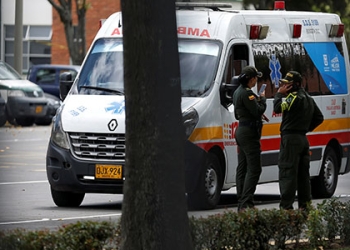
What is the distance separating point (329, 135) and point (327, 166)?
0.46m

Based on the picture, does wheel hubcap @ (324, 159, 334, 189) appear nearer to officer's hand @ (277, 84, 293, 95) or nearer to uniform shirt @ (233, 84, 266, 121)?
uniform shirt @ (233, 84, 266, 121)

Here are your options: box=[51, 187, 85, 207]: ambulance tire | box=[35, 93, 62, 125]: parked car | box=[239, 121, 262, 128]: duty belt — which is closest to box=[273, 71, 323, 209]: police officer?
box=[239, 121, 262, 128]: duty belt

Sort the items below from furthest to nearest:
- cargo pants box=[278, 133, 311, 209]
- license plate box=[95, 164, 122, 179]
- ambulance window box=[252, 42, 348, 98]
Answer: ambulance window box=[252, 42, 348, 98] → license plate box=[95, 164, 122, 179] → cargo pants box=[278, 133, 311, 209]

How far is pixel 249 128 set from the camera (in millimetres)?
11930

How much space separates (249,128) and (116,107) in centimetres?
190

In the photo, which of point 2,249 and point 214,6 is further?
point 214,6

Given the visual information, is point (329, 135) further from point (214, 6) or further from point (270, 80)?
point (214, 6)

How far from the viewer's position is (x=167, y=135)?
23.2 ft

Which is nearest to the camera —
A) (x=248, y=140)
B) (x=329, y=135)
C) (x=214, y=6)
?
(x=248, y=140)

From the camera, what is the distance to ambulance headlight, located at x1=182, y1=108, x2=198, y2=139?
42.2 ft

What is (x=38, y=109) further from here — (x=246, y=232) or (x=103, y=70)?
(x=246, y=232)

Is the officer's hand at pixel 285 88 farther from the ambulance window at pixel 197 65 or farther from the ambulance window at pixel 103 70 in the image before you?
the ambulance window at pixel 103 70

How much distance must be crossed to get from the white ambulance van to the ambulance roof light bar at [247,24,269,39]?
0.01 meters

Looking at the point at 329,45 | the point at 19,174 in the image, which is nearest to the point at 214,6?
the point at 329,45
